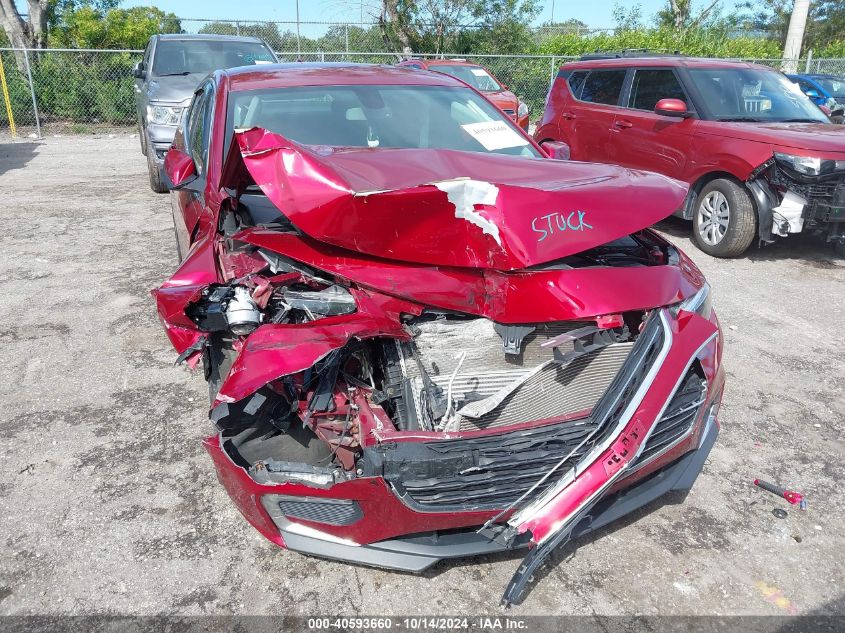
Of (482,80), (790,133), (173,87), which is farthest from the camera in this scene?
(482,80)

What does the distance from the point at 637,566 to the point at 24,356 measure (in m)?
3.85

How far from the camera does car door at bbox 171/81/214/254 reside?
3.63 metres

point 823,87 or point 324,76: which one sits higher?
Answer: point 324,76

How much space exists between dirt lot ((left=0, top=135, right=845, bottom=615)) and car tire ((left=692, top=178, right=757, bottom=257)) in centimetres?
126

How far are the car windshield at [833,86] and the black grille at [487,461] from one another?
15443 mm

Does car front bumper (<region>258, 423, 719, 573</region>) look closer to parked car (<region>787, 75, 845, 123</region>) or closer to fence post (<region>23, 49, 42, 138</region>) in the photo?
parked car (<region>787, 75, 845, 123</region>)

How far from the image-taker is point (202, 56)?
927 centimetres

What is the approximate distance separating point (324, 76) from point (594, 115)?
488 cm

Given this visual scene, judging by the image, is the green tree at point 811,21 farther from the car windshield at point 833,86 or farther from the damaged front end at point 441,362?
the damaged front end at point 441,362

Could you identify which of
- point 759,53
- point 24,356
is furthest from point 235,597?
point 759,53

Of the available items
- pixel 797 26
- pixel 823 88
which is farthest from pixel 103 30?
pixel 797 26

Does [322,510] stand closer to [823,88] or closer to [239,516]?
[239,516]

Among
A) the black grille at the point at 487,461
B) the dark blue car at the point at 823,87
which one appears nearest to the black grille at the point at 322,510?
the black grille at the point at 487,461

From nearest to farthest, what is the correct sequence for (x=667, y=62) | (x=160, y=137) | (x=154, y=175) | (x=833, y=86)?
(x=667, y=62) → (x=160, y=137) → (x=154, y=175) → (x=833, y=86)
